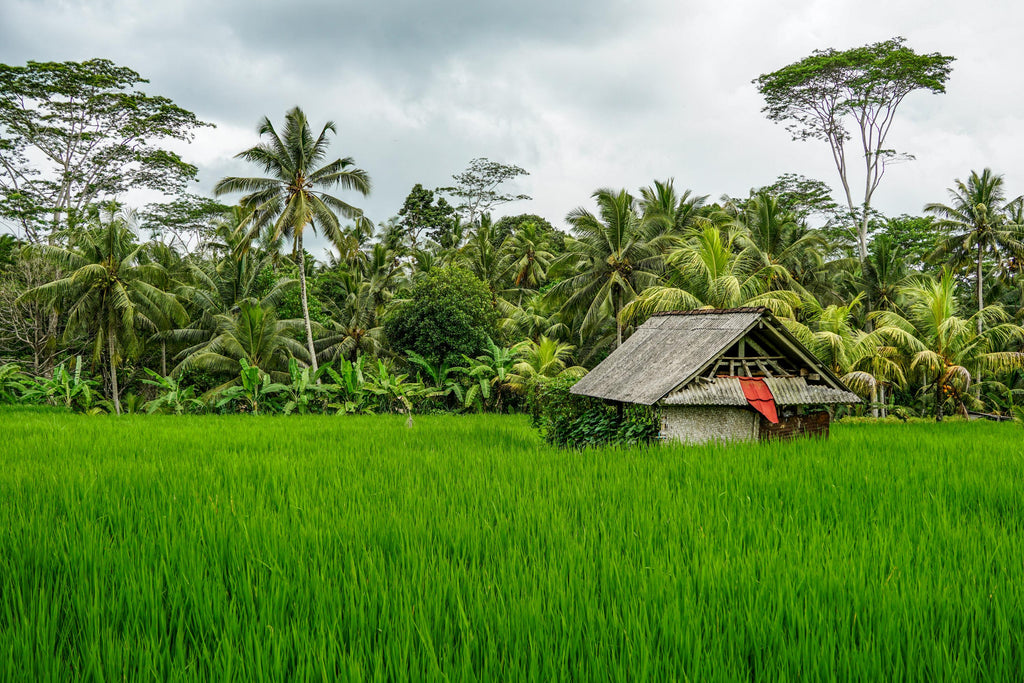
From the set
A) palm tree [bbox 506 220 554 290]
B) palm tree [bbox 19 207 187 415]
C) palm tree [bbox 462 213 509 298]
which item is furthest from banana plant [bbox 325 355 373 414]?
palm tree [bbox 506 220 554 290]

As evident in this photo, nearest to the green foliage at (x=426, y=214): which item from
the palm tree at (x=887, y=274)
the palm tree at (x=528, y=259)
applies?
the palm tree at (x=528, y=259)

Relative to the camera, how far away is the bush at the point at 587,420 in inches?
377

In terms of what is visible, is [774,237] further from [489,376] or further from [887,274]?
[489,376]

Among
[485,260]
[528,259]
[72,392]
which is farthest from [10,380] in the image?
[528,259]

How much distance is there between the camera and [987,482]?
5074 mm

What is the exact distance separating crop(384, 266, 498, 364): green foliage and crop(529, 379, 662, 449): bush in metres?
6.68

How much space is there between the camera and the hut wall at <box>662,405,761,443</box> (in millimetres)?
8711

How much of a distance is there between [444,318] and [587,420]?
28.4ft

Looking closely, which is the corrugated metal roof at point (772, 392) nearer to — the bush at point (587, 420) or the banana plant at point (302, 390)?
the bush at point (587, 420)

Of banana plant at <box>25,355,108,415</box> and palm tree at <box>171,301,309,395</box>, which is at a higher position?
palm tree at <box>171,301,309,395</box>

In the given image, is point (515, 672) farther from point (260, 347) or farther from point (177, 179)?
point (177, 179)

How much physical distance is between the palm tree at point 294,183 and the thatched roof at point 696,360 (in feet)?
32.0

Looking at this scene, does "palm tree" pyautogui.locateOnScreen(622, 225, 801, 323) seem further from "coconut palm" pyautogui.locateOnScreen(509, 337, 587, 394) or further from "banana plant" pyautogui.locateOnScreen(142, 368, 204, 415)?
"banana plant" pyautogui.locateOnScreen(142, 368, 204, 415)

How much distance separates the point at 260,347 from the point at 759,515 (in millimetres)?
16936
